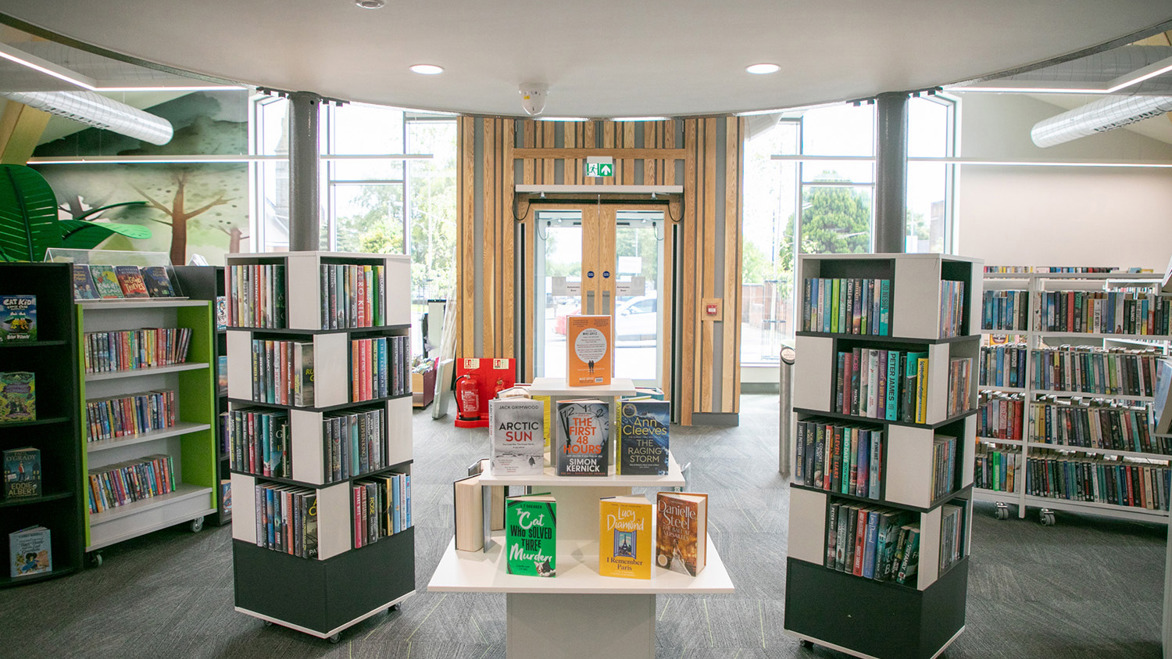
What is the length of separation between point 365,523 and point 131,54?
2.62 metres

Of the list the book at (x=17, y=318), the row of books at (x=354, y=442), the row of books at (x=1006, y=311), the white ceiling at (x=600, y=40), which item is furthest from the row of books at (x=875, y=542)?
the book at (x=17, y=318)

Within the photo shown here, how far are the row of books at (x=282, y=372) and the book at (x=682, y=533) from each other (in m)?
1.80

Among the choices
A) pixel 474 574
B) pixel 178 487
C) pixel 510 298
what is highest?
pixel 510 298

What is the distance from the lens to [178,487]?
5066 mm

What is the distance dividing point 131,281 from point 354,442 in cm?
260

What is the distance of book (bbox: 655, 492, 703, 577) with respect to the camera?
2.59m

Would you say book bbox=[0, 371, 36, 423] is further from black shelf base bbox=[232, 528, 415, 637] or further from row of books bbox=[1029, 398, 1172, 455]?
row of books bbox=[1029, 398, 1172, 455]

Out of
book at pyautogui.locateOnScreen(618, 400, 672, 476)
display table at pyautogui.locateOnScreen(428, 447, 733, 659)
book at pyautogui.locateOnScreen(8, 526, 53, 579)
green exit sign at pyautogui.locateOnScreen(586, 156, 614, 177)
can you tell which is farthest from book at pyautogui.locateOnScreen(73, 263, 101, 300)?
green exit sign at pyautogui.locateOnScreen(586, 156, 614, 177)

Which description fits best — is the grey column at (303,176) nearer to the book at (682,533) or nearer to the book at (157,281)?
the book at (157,281)

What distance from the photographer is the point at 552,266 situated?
912 centimetres

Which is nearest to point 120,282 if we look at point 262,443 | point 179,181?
point 262,443

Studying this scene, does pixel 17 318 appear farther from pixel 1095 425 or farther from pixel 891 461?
pixel 1095 425

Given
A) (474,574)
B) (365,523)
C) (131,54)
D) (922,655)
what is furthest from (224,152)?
(922,655)

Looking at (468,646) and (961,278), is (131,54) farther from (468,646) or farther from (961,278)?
(961,278)
